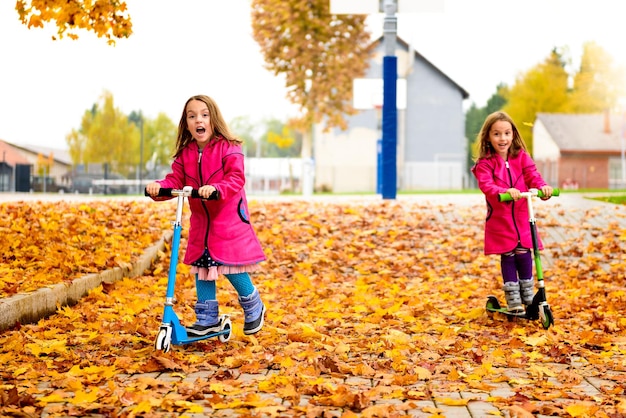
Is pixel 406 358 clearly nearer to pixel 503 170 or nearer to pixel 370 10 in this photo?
pixel 503 170

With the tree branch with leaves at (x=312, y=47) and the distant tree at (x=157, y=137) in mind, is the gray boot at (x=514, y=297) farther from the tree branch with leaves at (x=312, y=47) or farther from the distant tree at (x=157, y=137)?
the distant tree at (x=157, y=137)

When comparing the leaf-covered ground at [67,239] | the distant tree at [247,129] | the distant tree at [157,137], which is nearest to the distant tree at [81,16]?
the leaf-covered ground at [67,239]

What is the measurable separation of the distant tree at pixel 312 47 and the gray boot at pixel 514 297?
25885mm

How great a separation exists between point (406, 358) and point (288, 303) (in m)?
2.71

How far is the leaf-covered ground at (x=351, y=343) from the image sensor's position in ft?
14.0

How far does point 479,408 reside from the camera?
165 inches

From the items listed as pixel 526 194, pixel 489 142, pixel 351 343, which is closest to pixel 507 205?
pixel 526 194

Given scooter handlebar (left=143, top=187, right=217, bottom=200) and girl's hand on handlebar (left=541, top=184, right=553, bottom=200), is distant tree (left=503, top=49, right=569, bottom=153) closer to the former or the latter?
girl's hand on handlebar (left=541, top=184, right=553, bottom=200)

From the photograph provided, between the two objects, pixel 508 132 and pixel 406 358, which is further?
pixel 508 132

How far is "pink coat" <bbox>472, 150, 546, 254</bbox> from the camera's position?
6.74 meters

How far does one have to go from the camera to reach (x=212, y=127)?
5.59m

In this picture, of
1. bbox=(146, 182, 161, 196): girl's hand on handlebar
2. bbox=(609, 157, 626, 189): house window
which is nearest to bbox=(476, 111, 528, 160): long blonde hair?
bbox=(146, 182, 161, 196): girl's hand on handlebar

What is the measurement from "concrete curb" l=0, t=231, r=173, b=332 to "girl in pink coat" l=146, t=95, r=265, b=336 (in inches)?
58.0

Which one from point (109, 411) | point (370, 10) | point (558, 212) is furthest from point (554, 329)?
point (370, 10)
